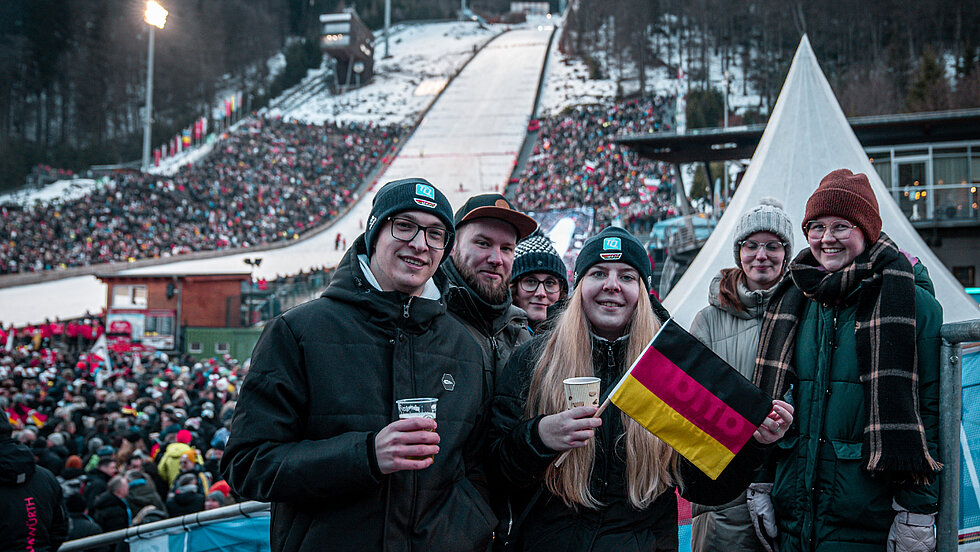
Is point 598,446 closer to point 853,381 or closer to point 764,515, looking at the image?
point 764,515

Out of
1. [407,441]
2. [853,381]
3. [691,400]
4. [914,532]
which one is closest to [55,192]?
[407,441]

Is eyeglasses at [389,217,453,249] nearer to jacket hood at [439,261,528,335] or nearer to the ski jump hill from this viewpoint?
jacket hood at [439,261,528,335]

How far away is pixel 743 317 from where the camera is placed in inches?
117

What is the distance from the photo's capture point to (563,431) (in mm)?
1935

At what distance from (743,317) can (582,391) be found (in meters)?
1.35

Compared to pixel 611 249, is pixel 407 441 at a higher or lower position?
lower

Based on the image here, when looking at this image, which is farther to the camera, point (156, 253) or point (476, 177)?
point (476, 177)

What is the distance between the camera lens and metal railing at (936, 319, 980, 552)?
6.84 ft

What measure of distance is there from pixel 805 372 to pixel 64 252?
2720cm

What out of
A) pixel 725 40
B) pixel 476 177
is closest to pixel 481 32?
pixel 725 40

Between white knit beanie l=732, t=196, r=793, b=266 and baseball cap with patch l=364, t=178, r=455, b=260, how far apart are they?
1.67 meters

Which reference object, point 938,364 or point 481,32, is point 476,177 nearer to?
point 938,364

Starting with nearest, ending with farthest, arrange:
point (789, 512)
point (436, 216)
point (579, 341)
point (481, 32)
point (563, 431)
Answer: point (563, 431) → point (436, 216) → point (579, 341) → point (789, 512) → point (481, 32)

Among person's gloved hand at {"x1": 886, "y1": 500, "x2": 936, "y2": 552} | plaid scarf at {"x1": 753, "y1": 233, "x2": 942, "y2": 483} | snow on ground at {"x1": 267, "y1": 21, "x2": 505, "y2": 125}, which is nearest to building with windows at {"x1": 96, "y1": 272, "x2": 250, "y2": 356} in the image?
plaid scarf at {"x1": 753, "y1": 233, "x2": 942, "y2": 483}
